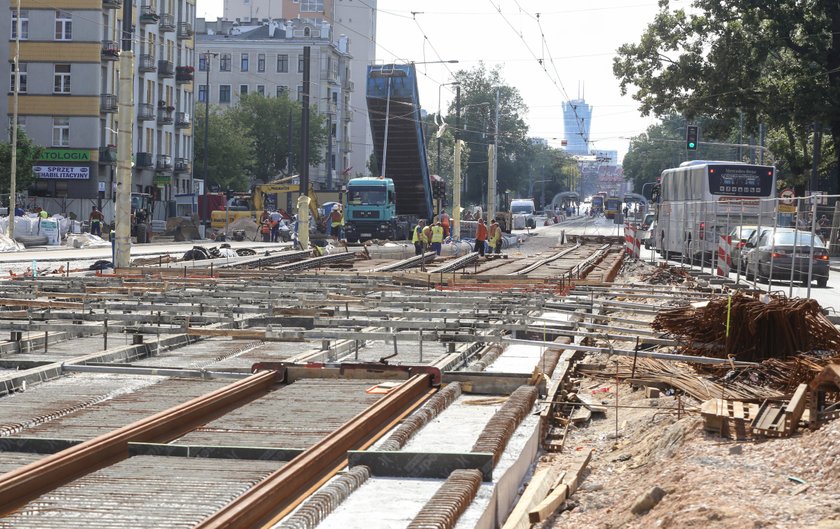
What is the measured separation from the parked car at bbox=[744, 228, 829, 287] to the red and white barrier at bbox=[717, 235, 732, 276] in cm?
309

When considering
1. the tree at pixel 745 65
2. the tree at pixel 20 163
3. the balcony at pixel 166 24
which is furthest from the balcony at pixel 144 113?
the tree at pixel 745 65

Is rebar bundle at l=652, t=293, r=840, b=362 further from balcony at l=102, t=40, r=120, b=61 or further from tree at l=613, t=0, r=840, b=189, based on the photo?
balcony at l=102, t=40, r=120, b=61

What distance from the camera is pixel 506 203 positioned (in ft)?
448

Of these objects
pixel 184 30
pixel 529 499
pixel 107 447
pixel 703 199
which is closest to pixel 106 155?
pixel 184 30

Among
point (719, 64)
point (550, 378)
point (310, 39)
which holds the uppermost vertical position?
point (310, 39)

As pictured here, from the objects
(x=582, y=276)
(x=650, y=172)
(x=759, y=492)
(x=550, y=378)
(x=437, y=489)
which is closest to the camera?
(x=759, y=492)

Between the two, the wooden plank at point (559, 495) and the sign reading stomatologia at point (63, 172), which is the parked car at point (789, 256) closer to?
the wooden plank at point (559, 495)

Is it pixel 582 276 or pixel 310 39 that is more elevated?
pixel 310 39

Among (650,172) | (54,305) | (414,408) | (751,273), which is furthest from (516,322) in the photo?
(650,172)

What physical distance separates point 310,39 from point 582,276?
86145mm

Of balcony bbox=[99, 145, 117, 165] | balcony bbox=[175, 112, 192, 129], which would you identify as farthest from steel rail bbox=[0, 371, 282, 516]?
balcony bbox=[175, 112, 192, 129]

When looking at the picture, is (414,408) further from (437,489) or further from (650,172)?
(650,172)

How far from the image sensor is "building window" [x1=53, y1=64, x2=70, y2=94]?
65.1m

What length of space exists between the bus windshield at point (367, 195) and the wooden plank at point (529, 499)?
48.1m
